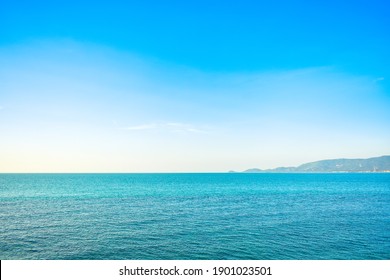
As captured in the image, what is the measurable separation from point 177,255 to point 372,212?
149 feet

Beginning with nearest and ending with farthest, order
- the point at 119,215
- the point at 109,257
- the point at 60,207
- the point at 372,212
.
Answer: the point at 109,257 < the point at 119,215 < the point at 372,212 < the point at 60,207

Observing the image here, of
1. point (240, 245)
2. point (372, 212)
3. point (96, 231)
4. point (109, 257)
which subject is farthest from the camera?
point (372, 212)

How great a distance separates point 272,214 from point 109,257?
33.2 metres

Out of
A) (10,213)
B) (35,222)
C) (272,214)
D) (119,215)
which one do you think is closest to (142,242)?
(119,215)

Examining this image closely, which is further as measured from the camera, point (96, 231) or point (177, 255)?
point (96, 231)

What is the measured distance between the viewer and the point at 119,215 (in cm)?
5053

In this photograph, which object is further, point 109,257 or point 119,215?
point 119,215

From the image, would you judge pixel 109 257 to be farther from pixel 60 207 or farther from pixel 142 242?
pixel 60 207

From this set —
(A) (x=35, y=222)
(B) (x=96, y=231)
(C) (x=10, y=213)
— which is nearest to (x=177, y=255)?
(B) (x=96, y=231)

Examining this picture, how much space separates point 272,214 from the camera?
52.3m

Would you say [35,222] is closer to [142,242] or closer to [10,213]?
[10,213]

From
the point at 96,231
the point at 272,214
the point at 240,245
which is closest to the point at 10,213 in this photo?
the point at 96,231

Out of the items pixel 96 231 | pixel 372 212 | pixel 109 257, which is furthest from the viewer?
pixel 372 212

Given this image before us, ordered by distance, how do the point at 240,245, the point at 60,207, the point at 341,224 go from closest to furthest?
1. the point at 240,245
2. the point at 341,224
3. the point at 60,207
